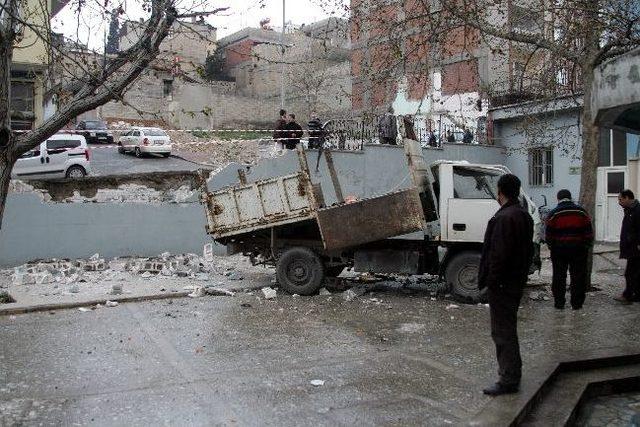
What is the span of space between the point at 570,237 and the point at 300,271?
4544mm

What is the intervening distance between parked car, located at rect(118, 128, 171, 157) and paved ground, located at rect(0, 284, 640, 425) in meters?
18.2

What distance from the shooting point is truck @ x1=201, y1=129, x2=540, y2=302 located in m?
10.1

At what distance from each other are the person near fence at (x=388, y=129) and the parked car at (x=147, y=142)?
482 inches

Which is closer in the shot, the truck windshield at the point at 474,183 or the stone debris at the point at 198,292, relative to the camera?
the truck windshield at the point at 474,183

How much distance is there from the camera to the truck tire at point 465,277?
33.1 feet

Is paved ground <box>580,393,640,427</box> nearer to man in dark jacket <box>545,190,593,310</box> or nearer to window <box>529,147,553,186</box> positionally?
man in dark jacket <box>545,190,593,310</box>

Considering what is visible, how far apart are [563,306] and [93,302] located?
7.54 m

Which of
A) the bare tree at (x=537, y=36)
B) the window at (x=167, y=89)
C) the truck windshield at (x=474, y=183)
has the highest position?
the window at (x=167, y=89)

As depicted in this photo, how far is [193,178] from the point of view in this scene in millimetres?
18219

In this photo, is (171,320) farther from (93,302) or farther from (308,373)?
(308,373)

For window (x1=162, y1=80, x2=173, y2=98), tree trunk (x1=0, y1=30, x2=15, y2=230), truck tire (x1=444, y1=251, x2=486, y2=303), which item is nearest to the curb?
tree trunk (x1=0, y1=30, x2=15, y2=230)

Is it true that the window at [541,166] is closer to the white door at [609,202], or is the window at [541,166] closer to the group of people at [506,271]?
the white door at [609,202]

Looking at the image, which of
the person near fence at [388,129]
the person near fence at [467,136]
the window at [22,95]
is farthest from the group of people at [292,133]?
the window at [22,95]

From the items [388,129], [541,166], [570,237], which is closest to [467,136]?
[541,166]
